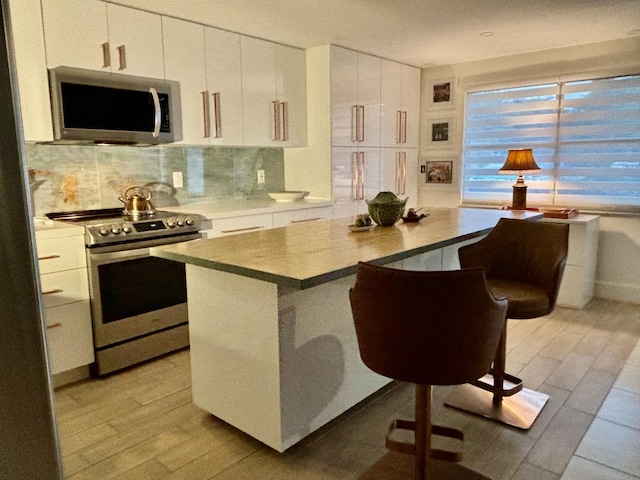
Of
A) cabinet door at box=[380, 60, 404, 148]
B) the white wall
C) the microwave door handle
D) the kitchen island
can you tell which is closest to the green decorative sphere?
the kitchen island

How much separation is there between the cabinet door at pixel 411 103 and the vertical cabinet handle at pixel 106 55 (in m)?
2.90

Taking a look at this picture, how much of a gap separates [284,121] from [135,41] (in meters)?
1.37

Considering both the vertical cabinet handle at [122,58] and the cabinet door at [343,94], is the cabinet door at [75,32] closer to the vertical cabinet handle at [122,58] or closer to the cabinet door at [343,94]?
the vertical cabinet handle at [122,58]

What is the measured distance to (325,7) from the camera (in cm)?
306

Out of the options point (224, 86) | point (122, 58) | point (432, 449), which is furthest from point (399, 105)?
point (432, 449)

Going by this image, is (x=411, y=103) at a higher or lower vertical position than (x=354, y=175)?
higher

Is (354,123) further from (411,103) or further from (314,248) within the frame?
(314,248)

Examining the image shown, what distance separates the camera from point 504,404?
2.35 meters

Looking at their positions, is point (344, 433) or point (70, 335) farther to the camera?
point (70, 335)

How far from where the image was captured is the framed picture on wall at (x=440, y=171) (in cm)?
507

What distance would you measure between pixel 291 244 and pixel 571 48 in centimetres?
354

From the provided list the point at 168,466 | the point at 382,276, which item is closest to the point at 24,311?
the point at 382,276

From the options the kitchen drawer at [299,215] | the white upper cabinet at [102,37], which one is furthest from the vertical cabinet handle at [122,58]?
the kitchen drawer at [299,215]

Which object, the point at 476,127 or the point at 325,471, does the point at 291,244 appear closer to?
the point at 325,471
